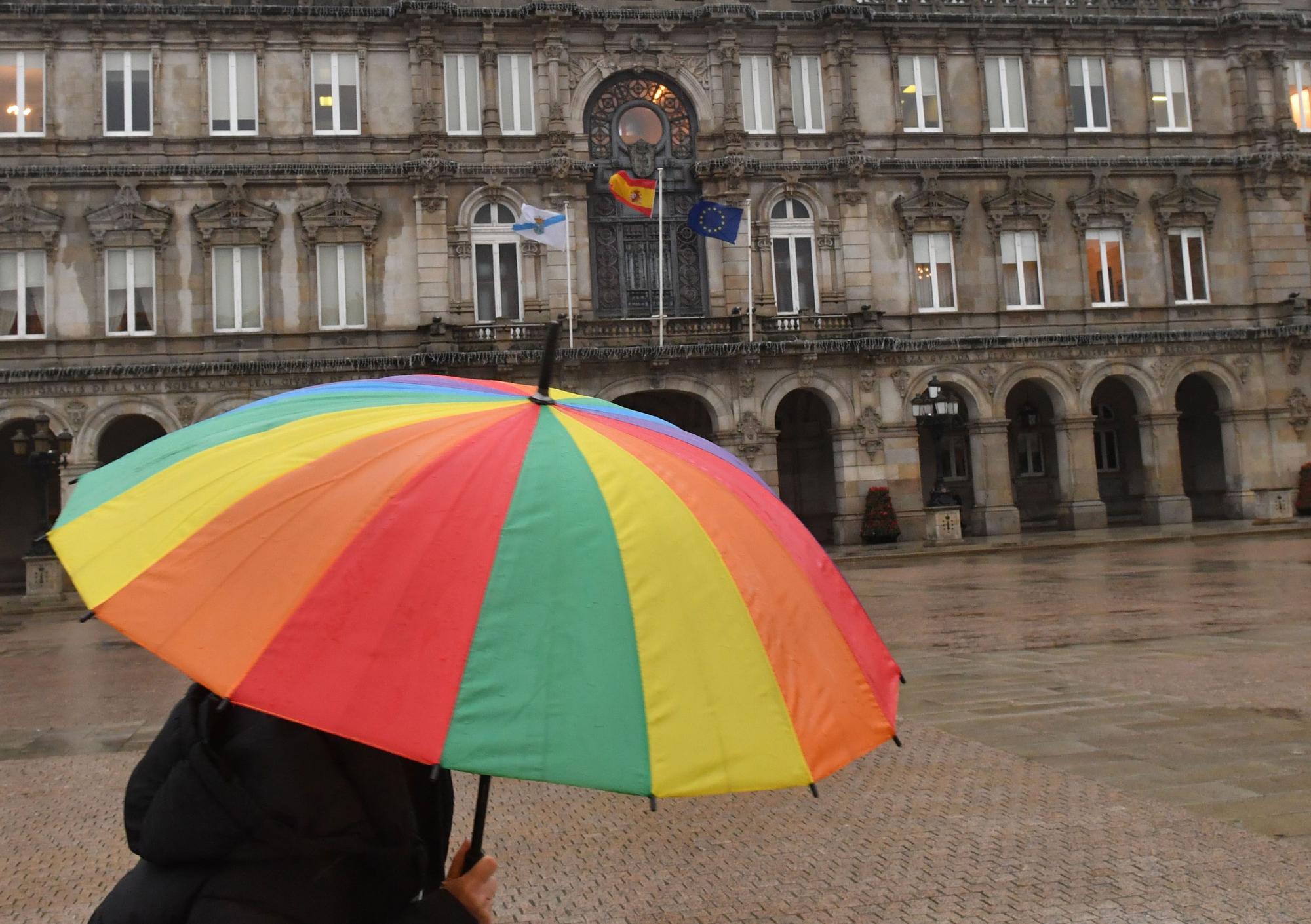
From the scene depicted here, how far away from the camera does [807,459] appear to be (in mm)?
41312

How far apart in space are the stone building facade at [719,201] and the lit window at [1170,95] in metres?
0.10

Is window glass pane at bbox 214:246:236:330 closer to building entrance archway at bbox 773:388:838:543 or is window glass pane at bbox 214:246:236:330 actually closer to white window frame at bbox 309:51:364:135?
white window frame at bbox 309:51:364:135

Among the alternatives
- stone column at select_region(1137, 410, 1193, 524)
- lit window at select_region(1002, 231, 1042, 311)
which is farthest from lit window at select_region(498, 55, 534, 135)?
stone column at select_region(1137, 410, 1193, 524)

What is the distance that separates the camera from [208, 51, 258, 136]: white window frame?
35125mm

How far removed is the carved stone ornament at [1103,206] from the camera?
3900 centimetres

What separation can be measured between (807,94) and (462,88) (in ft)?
37.2

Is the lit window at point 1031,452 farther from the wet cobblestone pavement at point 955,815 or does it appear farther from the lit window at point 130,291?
the lit window at point 130,291

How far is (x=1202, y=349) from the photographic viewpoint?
1544 inches

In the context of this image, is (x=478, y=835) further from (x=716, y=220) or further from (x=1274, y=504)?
(x=1274, y=504)

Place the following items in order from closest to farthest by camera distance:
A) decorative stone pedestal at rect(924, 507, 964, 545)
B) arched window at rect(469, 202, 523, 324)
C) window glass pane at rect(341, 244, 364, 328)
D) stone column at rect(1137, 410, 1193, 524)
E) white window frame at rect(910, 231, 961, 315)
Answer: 1. decorative stone pedestal at rect(924, 507, 964, 545)
2. window glass pane at rect(341, 244, 364, 328)
3. arched window at rect(469, 202, 523, 324)
4. white window frame at rect(910, 231, 961, 315)
5. stone column at rect(1137, 410, 1193, 524)

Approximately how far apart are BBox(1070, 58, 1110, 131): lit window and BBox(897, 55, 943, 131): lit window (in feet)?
16.2

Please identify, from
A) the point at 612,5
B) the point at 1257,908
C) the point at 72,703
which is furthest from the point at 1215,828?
the point at 612,5

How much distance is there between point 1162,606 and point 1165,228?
25.9 metres

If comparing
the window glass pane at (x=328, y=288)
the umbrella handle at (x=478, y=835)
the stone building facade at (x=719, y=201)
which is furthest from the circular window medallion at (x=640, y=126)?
the umbrella handle at (x=478, y=835)
